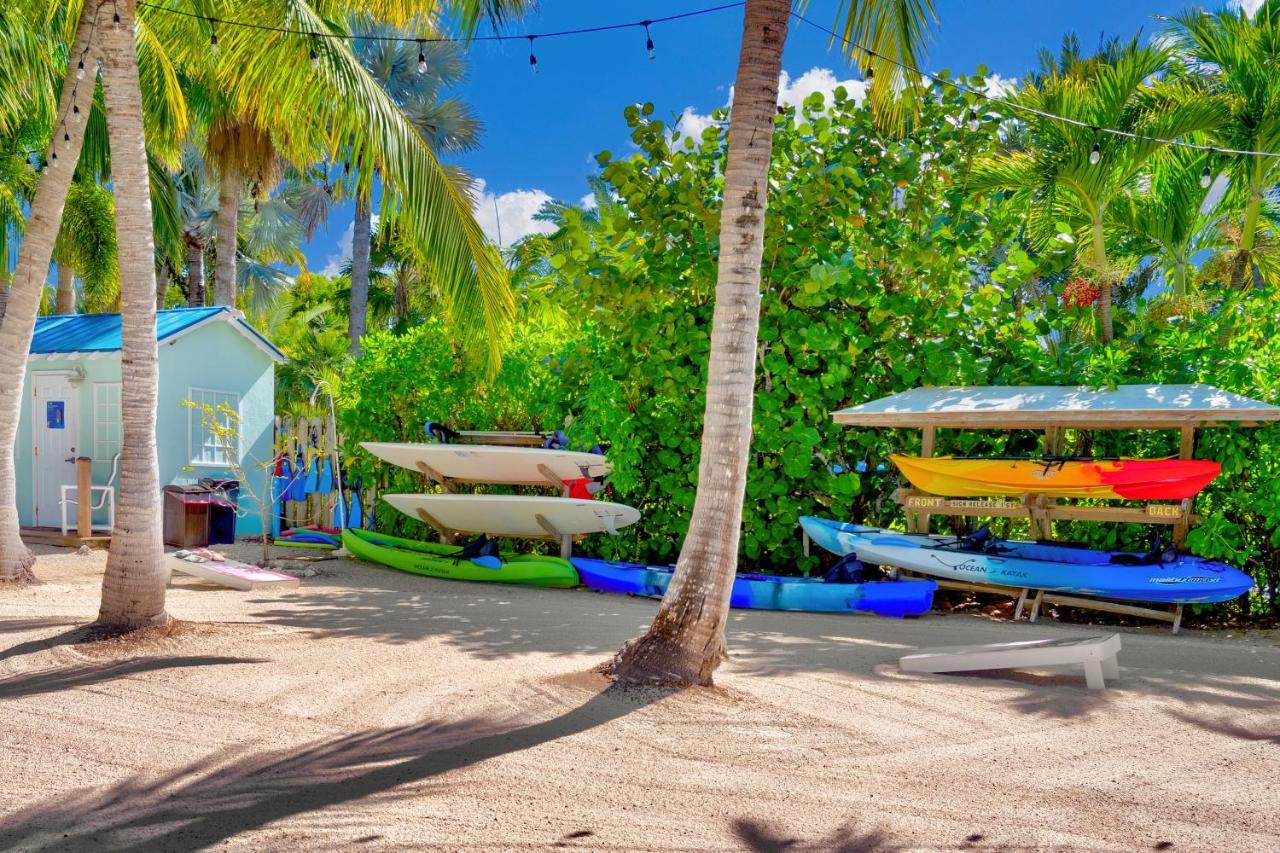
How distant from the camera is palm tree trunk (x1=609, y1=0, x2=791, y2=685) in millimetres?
6090

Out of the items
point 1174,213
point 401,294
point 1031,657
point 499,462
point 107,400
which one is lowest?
point 1031,657

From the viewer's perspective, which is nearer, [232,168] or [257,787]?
[257,787]

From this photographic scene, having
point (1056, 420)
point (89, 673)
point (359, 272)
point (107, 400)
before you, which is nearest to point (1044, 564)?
point (1056, 420)

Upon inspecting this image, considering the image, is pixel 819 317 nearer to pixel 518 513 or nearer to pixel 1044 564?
pixel 1044 564

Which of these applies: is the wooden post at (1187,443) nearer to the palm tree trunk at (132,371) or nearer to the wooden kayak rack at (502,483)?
the wooden kayak rack at (502,483)

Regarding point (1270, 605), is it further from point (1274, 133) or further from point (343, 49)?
point (343, 49)

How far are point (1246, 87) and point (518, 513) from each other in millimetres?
10426

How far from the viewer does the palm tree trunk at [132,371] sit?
714 centimetres

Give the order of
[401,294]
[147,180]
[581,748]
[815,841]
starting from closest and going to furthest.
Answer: [815,841] < [581,748] < [147,180] < [401,294]

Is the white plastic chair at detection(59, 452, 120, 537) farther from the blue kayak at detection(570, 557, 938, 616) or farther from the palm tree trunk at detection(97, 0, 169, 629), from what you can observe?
the blue kayak at detection(570, 557, 938, 616)

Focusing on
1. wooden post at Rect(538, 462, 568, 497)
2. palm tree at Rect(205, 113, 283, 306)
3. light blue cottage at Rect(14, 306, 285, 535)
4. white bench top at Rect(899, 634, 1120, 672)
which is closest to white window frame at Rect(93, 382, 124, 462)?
light blue cottage at Rect(14, 306, 285, 535)

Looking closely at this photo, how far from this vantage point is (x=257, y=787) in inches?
170

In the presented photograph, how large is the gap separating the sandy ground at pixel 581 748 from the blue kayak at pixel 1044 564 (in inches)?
47.9

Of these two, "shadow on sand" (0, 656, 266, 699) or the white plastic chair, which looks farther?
the white plastic chair
